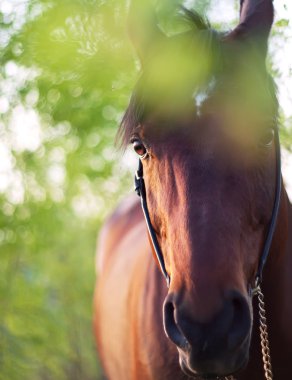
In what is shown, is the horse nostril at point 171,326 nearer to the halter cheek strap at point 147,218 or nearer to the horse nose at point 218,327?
the horse nose at point 218,327

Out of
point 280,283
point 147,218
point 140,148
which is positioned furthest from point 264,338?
point 140,148

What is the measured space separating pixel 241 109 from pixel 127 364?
2.05 meters

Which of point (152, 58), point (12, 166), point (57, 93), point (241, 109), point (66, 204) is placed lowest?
point (66, 204)

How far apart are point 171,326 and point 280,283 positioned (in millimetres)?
809

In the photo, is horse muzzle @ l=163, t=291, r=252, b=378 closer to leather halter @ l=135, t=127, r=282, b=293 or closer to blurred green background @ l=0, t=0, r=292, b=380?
leather halter @ l=135, t=127, r=282, b=293

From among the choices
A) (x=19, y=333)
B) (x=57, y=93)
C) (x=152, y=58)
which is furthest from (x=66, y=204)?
(x=152, y=58)

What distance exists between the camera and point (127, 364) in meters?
3.71

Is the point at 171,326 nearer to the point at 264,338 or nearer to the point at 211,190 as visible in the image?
the point at 211,190

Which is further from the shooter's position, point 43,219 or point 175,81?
point 43,219

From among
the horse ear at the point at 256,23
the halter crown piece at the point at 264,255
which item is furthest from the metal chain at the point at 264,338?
the horse ear at the point at 256,23

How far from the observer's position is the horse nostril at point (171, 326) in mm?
2037

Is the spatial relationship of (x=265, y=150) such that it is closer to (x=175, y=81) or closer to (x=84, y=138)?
(x=175, y=81)

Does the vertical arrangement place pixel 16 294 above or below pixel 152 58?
below

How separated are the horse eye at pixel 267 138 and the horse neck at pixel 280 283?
360mm
